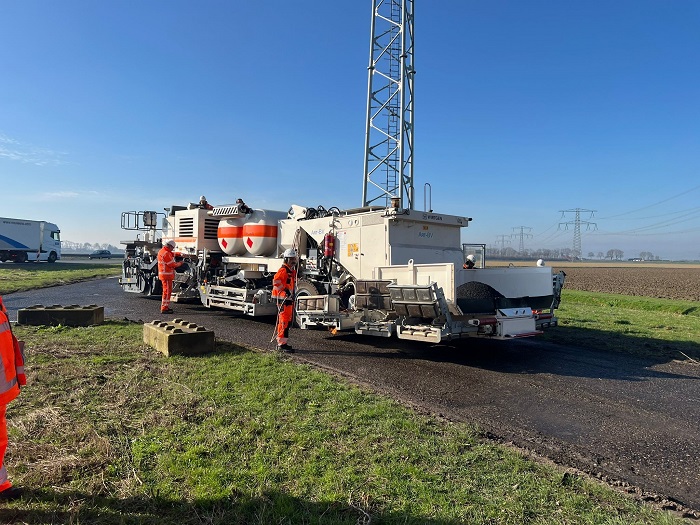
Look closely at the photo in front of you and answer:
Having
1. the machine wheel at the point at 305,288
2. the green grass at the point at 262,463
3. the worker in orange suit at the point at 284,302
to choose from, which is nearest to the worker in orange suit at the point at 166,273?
the machine wheel at the point at 305,288

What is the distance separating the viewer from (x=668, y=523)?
2.90m

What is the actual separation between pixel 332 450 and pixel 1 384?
2.29 meters

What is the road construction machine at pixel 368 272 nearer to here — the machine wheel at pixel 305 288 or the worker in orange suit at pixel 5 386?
the machine wheel at pixel 305 288

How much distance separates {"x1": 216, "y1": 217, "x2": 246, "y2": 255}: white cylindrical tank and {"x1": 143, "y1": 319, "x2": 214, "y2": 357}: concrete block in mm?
4877

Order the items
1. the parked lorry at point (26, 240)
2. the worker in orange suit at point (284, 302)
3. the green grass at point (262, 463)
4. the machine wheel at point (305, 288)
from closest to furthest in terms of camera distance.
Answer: the green grass at point (262, 463) < the worker in orange suit at point (284, 302) < the machine wheel at point (305, 288) < the parked lorry at point (26, 240)

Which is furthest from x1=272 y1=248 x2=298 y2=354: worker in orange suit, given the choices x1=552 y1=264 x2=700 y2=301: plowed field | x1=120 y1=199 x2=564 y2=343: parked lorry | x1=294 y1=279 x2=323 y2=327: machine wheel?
x1=552 y1=264 x2=700 y2=301: plowed field

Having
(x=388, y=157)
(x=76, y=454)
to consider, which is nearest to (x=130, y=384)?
(x=76, y=454)

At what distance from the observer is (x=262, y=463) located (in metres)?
3.51

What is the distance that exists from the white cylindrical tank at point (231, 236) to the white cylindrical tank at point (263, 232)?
40 centimetres

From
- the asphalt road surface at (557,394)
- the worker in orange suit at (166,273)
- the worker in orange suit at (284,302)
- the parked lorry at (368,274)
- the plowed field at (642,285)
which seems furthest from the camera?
the plowed field at (642,285)

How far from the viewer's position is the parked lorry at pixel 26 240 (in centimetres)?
3972

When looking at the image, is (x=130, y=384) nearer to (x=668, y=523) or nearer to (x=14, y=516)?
(x=14, y=516)

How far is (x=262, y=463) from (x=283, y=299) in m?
4.67

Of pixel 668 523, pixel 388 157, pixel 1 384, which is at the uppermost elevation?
pixel 388 157
